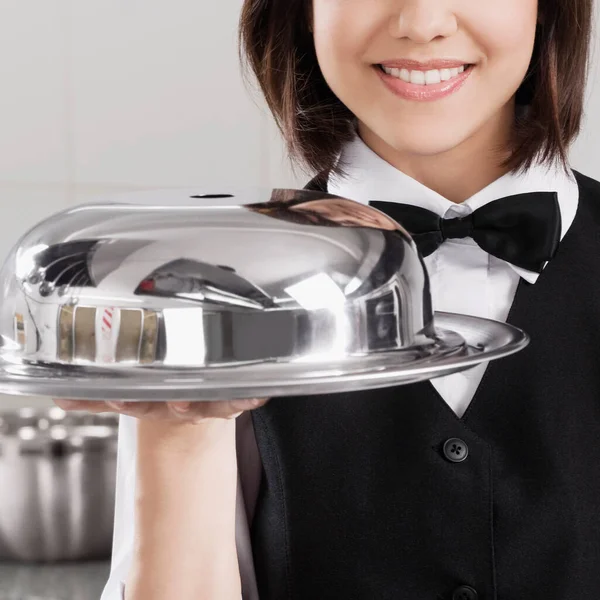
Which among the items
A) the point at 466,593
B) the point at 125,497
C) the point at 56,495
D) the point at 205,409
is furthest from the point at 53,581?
the point at 205,409

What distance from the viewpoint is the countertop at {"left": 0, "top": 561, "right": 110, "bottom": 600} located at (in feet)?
4.39

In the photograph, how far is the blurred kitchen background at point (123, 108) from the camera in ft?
5.44

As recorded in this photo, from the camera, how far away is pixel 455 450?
0.85 metres

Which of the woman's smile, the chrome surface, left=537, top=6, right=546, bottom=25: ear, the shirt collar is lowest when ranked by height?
the chrome surface

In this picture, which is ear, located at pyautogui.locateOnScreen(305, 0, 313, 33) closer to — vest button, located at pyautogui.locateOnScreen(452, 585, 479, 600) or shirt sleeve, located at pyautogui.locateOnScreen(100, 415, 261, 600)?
shirt sleeve, located at pyautogui.locateOnScreen(100, 415, 261, 600)

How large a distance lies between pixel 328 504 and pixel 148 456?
0.78 ft

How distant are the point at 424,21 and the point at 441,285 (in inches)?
10.5

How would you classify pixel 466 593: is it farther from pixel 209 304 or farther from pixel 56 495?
pixel 56 495

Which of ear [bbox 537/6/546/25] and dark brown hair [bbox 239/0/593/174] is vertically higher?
ear [bbox 537/6/546/25]

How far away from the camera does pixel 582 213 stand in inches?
37.8

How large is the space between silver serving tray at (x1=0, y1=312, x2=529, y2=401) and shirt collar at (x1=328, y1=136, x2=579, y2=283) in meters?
0.38

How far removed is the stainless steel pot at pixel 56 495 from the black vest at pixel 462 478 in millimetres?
572

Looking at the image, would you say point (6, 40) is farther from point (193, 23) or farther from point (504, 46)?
point (504, 46)

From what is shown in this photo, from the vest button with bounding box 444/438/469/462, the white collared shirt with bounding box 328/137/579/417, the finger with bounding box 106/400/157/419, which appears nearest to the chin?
the white collared shirt with bounding box 328/137/579/417
